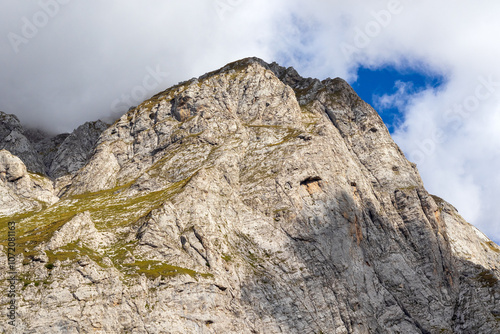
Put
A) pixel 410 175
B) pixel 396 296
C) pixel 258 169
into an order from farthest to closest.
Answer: pixel 410 175 → pixel 258 169 → pixel 396 296

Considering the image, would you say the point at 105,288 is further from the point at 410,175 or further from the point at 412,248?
the point at 410,175

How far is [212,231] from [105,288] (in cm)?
3884

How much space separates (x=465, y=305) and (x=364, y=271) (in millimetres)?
37286


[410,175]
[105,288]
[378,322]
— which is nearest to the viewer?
[105,288]

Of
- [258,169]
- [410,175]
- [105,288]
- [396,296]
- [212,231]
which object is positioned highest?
[410,175]

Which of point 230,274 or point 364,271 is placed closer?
point 230,274

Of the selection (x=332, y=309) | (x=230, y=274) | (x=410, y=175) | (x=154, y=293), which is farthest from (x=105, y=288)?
(x=410, y=175)

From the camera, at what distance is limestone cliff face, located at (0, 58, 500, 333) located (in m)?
104

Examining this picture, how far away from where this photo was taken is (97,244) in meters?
123

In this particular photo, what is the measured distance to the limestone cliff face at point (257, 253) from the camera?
104 metres

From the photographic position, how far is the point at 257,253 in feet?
447

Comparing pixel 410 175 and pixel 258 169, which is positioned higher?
pixel 410 175

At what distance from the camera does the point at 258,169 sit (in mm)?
170125

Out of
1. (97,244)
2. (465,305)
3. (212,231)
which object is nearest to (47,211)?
(97,244)
